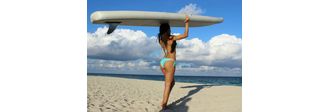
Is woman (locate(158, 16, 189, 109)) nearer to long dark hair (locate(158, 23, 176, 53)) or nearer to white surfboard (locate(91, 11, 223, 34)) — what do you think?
long dark hair (locate(158, 23, 176, 53))

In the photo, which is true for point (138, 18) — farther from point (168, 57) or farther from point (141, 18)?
point (168, 57)

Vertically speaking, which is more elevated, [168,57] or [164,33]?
[164,33]

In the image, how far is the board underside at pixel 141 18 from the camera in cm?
438

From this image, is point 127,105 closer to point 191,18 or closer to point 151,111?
point 151,111

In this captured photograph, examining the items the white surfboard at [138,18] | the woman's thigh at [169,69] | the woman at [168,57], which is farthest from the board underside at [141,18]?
the woman's thigh at [169,69]

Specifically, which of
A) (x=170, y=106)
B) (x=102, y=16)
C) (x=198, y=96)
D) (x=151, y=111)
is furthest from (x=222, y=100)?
(x=102, y=16)

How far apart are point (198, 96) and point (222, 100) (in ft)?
1.93

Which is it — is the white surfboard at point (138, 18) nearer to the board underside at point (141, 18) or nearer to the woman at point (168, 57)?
the board underside at point (141, 18)

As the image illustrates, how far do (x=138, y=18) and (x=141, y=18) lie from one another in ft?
0.17

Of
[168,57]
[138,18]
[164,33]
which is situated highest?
[138,18]

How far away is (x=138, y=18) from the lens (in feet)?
15.4

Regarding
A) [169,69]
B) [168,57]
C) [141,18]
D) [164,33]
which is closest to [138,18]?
[141,18]

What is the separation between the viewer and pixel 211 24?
20.2 feet

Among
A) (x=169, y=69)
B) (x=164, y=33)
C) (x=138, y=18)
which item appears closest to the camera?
(x=138, y=18)
